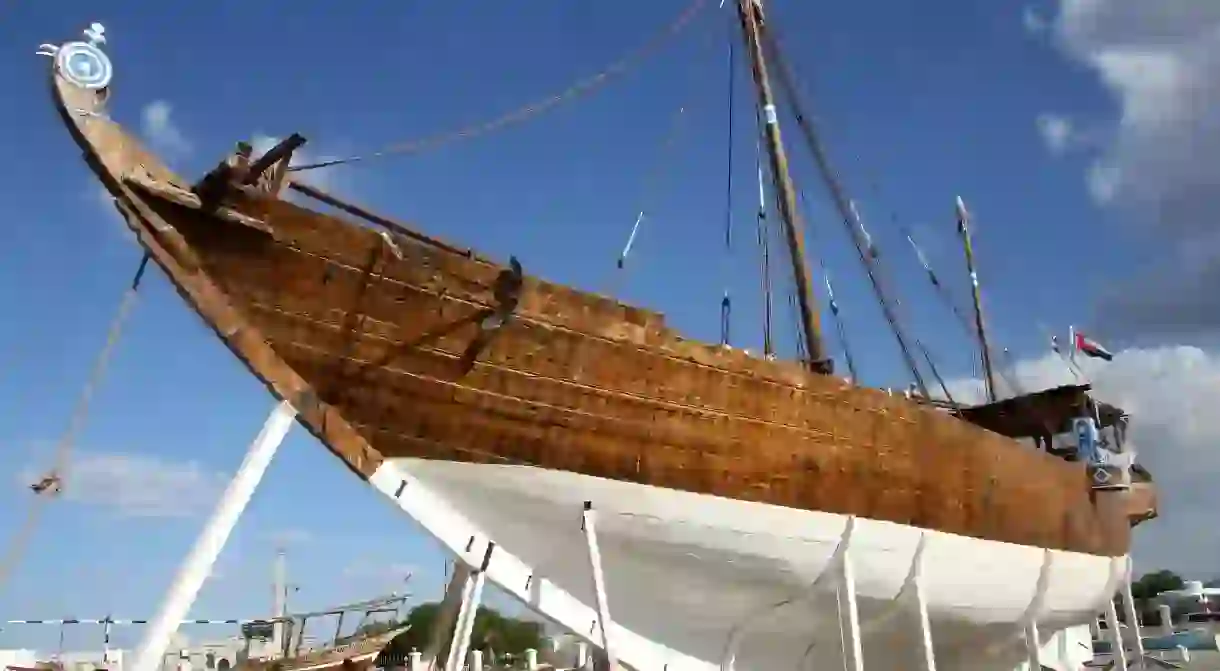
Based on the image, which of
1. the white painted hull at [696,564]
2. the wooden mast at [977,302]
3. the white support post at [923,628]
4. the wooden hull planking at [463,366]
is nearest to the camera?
the wooden hull planking at [463,366]

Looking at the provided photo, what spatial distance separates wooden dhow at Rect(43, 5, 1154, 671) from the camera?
26.5ft

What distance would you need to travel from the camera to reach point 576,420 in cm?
934

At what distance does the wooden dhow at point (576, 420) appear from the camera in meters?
8.07

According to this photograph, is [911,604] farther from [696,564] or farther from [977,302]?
[977,302]

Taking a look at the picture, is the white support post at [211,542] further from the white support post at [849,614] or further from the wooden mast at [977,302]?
the wooden mast at [977,302]

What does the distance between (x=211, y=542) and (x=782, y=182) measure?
1134 centimetres

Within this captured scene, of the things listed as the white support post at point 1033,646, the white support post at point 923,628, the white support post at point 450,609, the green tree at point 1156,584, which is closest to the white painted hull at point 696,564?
the white support post at point 923,628

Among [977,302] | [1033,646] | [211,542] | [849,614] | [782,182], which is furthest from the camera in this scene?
[977,302]

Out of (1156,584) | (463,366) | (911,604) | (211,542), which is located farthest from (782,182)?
(1156,584)

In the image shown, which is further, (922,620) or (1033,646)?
(1033,646)

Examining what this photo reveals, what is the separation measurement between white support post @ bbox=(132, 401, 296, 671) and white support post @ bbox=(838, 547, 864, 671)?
633 cm

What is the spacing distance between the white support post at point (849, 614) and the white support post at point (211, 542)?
6332 mm

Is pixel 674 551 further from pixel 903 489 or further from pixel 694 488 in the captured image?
pixel 903 489

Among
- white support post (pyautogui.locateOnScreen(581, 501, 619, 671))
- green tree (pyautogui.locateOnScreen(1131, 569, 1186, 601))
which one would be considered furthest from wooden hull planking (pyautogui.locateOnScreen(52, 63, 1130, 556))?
green tree (pyautogui.locateOnScreen(1131, 569, 1186, 601))
